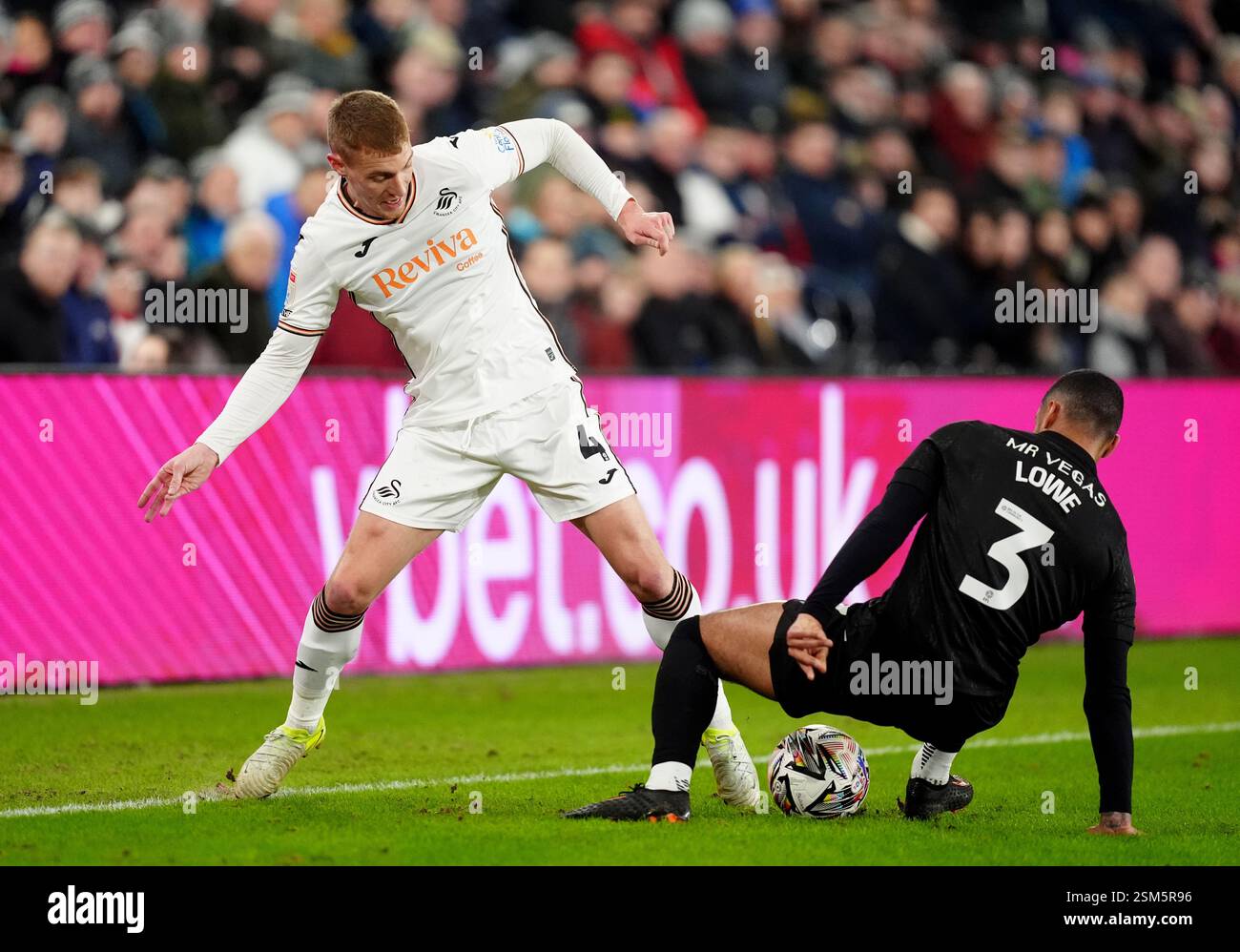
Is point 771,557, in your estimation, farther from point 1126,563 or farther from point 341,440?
point 1126,563

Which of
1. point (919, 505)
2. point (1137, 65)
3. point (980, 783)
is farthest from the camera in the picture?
point (1137, 65)

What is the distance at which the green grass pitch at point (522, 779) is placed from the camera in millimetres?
5762

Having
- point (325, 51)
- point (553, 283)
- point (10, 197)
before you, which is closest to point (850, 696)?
point (553, 283)

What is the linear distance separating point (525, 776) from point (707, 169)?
7.94 meters

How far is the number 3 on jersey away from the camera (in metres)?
5.76

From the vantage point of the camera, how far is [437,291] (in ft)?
21.8

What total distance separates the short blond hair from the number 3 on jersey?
95.7 inches

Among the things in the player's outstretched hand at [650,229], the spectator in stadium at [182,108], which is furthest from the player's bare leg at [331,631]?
the spectator in stadium at [182,108]

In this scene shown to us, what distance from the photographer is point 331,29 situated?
13.4 m

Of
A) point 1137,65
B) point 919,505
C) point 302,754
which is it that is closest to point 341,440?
point 302,754

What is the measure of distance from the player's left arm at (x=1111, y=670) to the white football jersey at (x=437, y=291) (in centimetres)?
218

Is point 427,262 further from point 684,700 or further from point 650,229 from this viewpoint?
point 684,700

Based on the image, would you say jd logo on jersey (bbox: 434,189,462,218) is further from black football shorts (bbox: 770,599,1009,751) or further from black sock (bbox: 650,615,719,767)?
black football shorts (bbox: 770,599,1009,751)

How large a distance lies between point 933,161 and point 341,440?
7995mm
